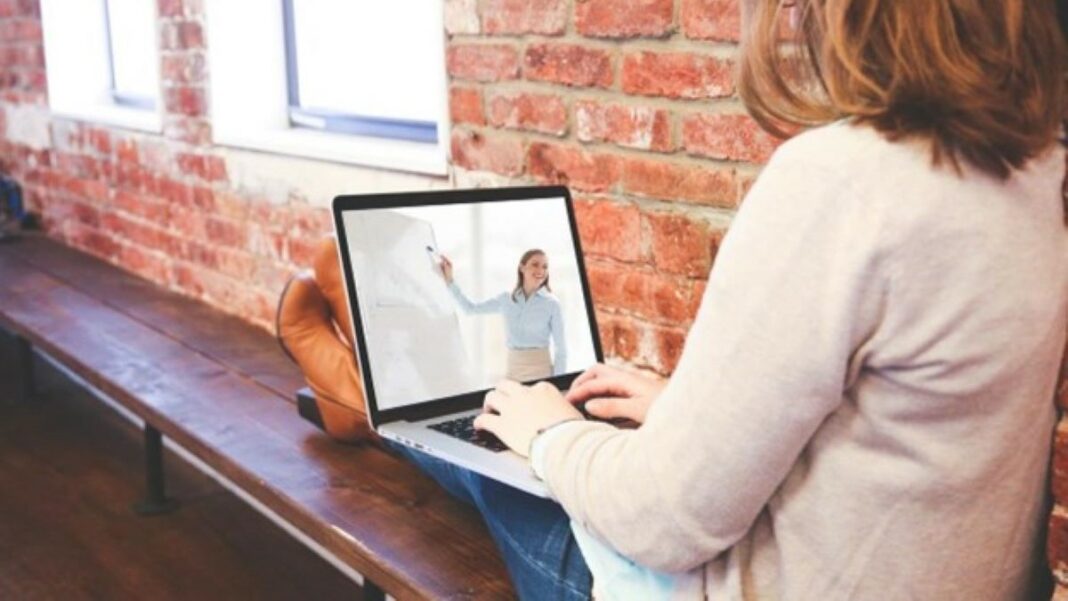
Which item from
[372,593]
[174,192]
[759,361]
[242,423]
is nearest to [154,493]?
[242,423]

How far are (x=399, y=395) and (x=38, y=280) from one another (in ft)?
7.67

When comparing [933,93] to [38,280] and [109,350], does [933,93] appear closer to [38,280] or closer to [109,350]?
[109,350]

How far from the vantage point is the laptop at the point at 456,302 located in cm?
148

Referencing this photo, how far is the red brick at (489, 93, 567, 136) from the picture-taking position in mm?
1938

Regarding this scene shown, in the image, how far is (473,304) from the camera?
1570mm

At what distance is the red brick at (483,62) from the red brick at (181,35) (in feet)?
3.56

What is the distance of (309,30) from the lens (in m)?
2.92

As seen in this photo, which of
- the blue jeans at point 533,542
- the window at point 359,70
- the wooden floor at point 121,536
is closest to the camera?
the blue jeans at point 533,542

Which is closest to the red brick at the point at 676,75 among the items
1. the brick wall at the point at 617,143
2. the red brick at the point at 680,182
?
the brick wall at the point at 617,143

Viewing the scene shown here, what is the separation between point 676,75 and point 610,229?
0.29 m

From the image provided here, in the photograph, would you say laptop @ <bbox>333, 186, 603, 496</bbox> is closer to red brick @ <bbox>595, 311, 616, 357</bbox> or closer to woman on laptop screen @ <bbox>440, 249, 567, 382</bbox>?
woman on laptop screen @ <bbox>440, 249, 567, 382</bbox>

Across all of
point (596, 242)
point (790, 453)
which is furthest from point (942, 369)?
point (596, 242)

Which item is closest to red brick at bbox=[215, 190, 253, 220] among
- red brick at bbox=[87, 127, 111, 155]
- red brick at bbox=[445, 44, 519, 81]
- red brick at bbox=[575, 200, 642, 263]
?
red brick at bbox=[87, 127, 111, 155]

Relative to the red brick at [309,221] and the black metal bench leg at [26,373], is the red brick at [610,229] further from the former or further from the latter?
the black metal bench leg at [26,373]
